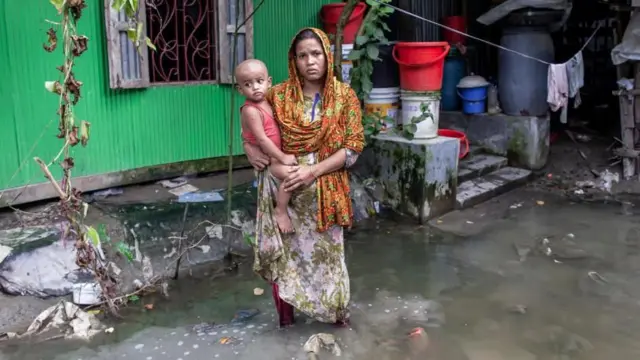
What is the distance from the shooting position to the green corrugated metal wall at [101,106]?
15.9ft

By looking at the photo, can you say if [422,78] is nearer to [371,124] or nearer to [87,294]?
[371,124]

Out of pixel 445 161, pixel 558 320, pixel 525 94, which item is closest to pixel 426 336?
pixel 558 320

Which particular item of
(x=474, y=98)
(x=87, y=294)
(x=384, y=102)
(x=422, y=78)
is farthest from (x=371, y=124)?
(x=87, y=294)

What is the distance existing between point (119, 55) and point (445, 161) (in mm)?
3232

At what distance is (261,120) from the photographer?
3.38 m

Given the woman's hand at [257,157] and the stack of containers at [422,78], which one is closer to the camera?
the woman's hand at [257,157]

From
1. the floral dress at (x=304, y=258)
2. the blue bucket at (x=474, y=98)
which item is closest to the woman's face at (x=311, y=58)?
the floral dress at (x=304, y=258)

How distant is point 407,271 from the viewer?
4.96 metres

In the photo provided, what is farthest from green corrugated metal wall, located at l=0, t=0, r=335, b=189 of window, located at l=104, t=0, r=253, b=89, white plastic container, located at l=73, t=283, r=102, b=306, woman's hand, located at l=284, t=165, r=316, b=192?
woman's hand, located at l=284, t=165, r=316, b=192

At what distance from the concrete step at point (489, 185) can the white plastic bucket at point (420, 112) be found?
0.82 metres

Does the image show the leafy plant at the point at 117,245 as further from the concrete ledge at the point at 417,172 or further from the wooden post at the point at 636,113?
the wooden post at the point at 636,113

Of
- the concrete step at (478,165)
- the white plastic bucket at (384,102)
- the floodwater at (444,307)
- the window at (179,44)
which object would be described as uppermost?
the window at (179,44)

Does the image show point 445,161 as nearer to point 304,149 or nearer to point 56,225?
point 304,149

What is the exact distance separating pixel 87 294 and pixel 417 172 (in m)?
3.31
